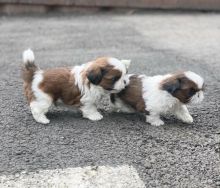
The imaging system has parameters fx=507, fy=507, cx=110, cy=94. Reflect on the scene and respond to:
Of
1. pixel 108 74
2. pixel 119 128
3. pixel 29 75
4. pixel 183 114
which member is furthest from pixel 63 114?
pixel 183 114

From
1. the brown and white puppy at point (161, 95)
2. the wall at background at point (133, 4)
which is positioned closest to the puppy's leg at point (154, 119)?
the brown and white puppy at point (161, 95)

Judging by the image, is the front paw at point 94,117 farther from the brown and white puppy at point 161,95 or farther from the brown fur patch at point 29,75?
the brown fur patch at point 29,75

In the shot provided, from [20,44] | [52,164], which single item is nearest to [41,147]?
[52,164]

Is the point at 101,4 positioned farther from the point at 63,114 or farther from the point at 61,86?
the point at 61,86

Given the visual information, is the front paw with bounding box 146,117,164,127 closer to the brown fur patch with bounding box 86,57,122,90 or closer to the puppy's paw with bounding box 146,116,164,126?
the puppy's paw with bounding box 146,116,164,126

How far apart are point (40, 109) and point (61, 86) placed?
298mm

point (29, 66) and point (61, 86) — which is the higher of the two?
point (29, 66)

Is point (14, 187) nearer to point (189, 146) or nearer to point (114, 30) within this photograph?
point (189, 146)

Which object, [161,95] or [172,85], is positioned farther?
[161,95]

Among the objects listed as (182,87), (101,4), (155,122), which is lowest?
(101,4)

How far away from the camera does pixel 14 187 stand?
3.71 meters

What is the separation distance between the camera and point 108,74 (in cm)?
455

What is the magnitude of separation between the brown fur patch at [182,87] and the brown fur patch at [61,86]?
2.84 feet

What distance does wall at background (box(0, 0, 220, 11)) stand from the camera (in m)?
10.6
